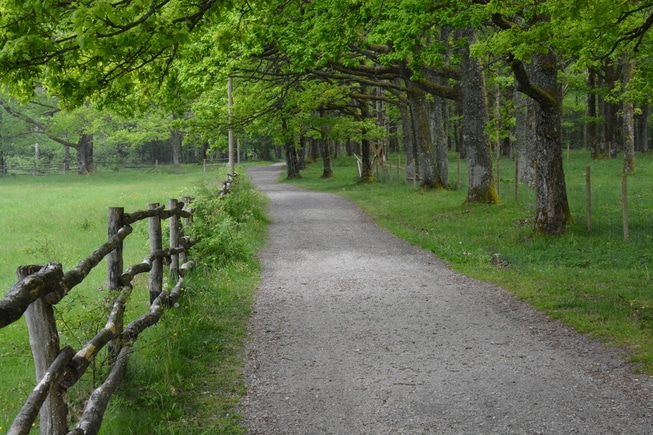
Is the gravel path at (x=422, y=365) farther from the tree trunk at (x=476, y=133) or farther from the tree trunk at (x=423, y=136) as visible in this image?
the tree trunk at (x=423, y=136)

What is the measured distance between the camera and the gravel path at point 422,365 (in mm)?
5250

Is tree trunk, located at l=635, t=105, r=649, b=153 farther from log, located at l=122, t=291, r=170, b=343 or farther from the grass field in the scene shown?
log, located at l=122, t=291, r=170, b=343

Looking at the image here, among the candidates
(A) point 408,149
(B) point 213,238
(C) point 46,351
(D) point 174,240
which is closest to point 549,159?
(B) point 213,238

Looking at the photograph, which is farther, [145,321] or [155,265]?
[155,265]

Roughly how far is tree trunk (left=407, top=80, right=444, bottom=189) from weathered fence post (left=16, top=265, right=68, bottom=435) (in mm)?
22249

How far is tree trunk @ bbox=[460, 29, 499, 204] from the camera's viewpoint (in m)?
19.7

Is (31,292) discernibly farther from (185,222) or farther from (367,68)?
(367,68)

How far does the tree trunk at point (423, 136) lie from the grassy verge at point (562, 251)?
1396mm

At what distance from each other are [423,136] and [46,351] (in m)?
22.7

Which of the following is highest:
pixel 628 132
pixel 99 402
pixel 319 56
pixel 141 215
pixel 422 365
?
pixel 319 56

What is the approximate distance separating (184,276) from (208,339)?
100 inches

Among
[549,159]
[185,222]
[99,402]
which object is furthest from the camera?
[549,159]

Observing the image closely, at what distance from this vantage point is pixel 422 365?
21.8 ft

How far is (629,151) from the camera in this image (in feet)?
95.5
